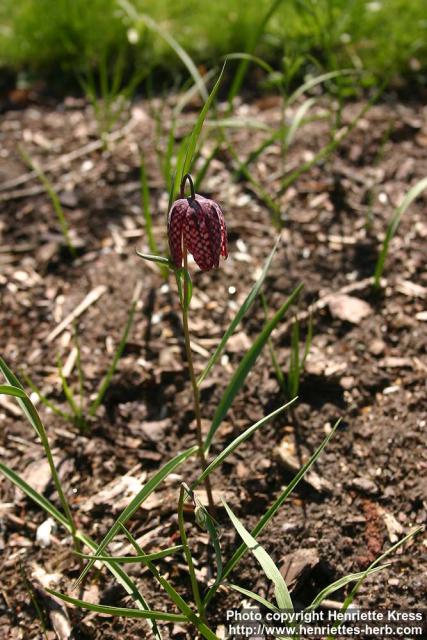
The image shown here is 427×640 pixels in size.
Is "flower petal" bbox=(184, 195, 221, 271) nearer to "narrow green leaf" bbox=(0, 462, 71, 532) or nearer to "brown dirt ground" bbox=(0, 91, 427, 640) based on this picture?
"narrow green leaf" bbox=(0, 462, 71, 532)

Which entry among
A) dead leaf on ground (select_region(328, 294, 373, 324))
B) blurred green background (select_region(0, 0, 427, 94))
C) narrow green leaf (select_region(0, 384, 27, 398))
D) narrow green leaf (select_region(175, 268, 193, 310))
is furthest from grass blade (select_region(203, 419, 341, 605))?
blurred green background (select_region(0, 0, 427, 94))

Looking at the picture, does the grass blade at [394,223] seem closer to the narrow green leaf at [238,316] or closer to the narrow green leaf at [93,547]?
the narrow green leaf at [238,316]

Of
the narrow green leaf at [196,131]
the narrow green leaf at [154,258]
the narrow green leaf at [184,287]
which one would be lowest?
the narrow green leaf at [184,287]

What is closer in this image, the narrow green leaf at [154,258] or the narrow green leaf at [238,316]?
the narrow green leaf at [154,258]

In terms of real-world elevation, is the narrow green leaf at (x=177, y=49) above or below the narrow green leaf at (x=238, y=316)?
above

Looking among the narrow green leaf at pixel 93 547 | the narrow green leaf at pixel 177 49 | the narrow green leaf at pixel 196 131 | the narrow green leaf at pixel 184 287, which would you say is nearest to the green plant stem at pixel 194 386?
the narrow green leaf at pixel 184 287

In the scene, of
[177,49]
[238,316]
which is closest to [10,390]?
[238,316]
